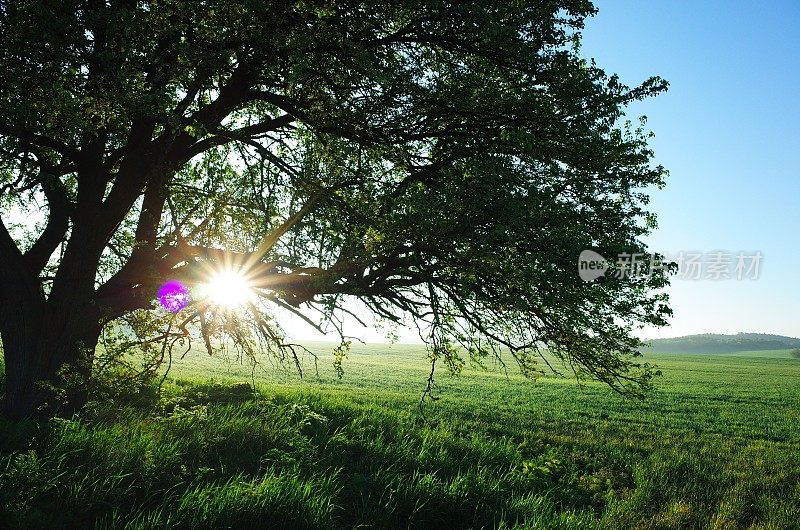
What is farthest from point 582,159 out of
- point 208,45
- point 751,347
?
point 751,347

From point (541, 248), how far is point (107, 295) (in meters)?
8.87

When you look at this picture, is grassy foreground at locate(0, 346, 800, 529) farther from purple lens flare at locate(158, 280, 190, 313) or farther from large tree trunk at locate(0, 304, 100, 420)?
purple lens flare at locate(158, 280, 190, 313)

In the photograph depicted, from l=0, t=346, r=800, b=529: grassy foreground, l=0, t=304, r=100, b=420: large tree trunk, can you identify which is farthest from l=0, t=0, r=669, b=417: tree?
l=0, t=346, r=800, b=529: grassy foreground

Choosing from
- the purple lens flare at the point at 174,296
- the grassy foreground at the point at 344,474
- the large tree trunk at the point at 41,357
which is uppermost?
the purple lens flare at the point at 174,296

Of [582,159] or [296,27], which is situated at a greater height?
[296,27]

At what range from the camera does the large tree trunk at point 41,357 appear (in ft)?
30.5

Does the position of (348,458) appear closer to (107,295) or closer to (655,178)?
(107,295)

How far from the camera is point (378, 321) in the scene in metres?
11.2

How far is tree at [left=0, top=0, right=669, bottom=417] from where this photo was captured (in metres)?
6.89

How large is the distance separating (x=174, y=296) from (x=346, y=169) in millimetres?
4436

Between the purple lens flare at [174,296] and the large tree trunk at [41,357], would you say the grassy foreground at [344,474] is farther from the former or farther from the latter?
the purple lens flare at [174,296]

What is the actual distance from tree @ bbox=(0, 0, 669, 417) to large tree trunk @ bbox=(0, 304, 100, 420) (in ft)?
0.13

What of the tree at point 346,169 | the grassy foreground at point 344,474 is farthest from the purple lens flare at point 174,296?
the grassy foreground at point 344,474

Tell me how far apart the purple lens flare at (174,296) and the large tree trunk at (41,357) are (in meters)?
1.50
